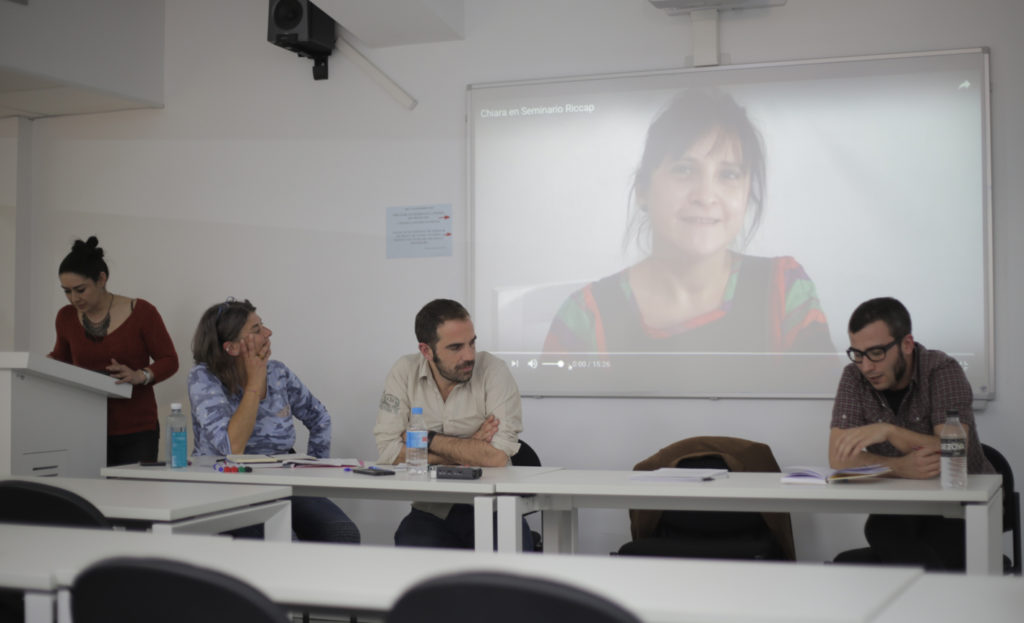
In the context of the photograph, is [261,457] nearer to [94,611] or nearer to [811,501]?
[811,501]

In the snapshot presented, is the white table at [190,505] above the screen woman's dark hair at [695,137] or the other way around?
the other way around

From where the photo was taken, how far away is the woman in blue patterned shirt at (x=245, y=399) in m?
3.45

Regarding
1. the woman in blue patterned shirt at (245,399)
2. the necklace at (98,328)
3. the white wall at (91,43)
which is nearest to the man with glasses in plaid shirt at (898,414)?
the woman in blue patterned shirt at (245,399)

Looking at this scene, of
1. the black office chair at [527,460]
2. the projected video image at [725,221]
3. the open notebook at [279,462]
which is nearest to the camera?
the open notebook at [279,462]

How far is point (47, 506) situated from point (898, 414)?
103 inches

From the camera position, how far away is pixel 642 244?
14.6 ft

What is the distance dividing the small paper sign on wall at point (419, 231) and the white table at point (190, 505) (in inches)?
80.0

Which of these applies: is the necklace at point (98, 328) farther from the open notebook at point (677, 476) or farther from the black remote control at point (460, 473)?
the open notebook at point (677, 476)

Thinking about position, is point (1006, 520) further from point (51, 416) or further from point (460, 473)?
point (51, 416)

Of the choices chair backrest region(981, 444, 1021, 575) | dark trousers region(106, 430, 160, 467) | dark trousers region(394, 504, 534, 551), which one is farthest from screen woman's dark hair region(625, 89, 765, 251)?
dark trousers region(106, 430, 160, 467)

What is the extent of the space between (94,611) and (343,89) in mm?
3986

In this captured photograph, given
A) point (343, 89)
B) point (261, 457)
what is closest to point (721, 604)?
point (261, 457)

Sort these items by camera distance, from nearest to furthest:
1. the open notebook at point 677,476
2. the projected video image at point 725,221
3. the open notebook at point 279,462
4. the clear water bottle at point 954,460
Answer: the clear water bottle at point 954,460 → the open notebook at point 677,476 → the open notebook at point 279,462 → the projected video image at point 725,221

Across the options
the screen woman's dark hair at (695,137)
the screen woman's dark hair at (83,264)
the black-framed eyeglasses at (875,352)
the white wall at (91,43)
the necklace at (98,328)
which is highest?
the white wall at (91,43)
